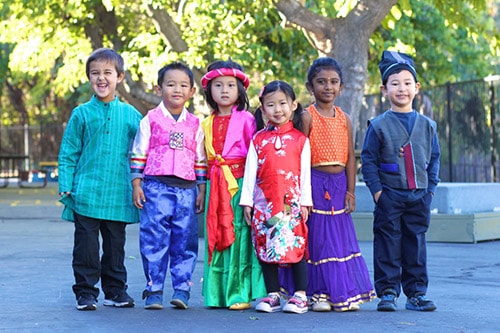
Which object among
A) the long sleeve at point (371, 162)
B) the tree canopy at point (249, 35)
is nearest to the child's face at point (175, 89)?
the long sleeve at point (371, 162)

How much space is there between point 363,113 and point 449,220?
1398 cm

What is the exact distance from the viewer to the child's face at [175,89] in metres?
7.01

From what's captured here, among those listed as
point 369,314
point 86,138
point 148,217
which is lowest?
point 369,314

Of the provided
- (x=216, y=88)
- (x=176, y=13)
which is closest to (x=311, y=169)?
(x=216, y=88)

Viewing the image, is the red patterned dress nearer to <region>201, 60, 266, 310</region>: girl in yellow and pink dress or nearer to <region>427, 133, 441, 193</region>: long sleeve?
<region>201, 60, 266, 310</region>: girl in yellow and pink dress

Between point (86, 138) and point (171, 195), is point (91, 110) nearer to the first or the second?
point (86, 138)

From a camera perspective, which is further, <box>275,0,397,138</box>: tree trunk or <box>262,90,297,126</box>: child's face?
<box>275,0,397,138</box>: tree trunk

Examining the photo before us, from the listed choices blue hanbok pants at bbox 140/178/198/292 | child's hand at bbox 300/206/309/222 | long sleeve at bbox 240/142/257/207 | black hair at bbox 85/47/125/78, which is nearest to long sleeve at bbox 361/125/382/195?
child's hand at bbox 300/206/309/222

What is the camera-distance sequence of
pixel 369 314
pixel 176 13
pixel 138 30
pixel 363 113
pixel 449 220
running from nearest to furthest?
pixel 369 314 → pixel 449 220 → pixel 176 13 → pixel 363 113 → pixel 138 30

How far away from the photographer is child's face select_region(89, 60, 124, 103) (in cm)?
704

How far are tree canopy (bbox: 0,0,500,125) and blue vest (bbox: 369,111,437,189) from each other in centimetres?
788

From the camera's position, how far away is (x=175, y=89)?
7.02m

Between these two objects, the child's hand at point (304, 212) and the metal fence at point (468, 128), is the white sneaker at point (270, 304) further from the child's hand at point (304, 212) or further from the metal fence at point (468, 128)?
the metal fence at point (468, 128)

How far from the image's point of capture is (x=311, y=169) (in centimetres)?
700
